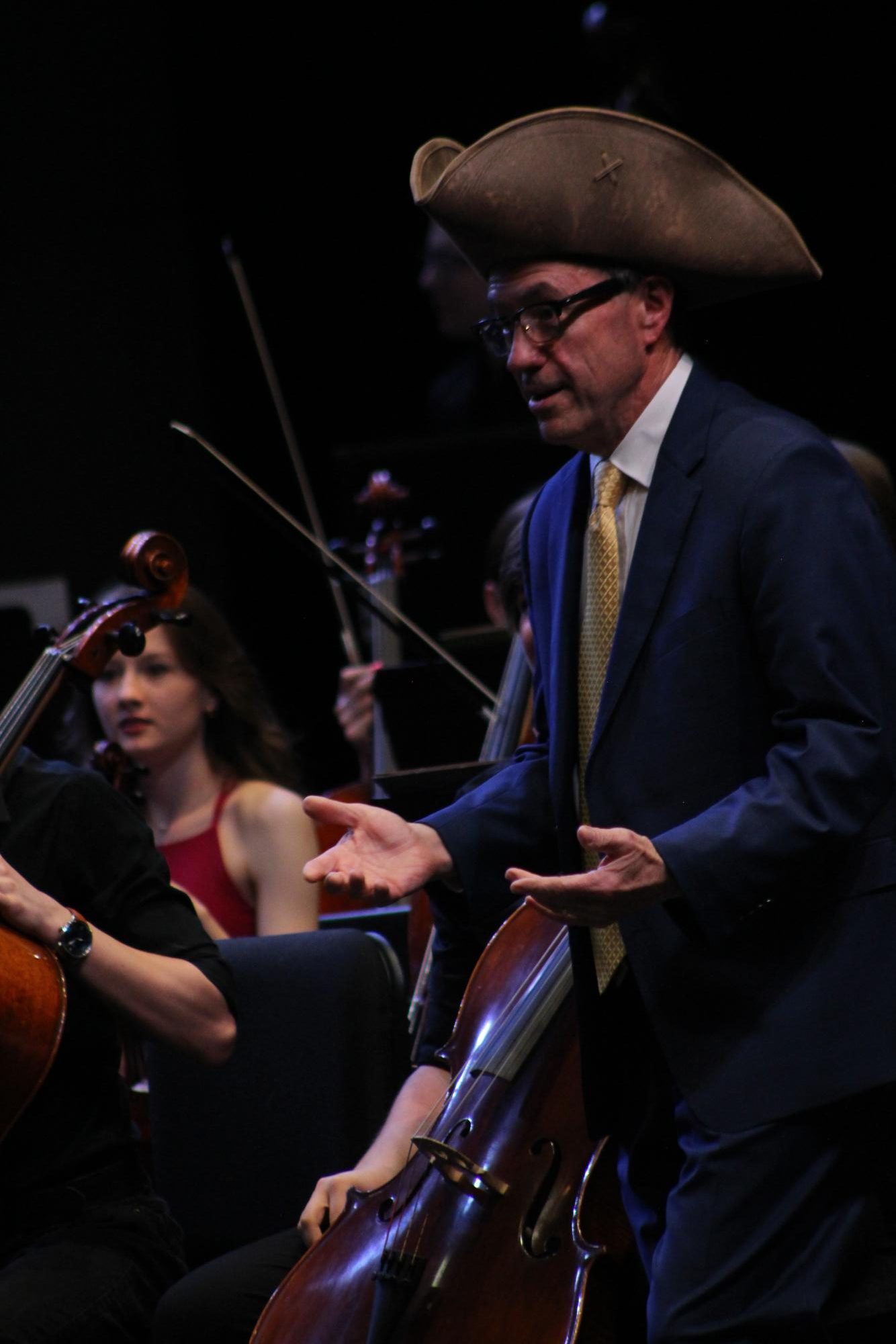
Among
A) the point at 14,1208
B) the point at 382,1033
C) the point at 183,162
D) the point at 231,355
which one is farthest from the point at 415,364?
the point at 14,1208

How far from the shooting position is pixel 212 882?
313 cm

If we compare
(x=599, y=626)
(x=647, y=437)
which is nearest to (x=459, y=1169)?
(x=599, y=626)

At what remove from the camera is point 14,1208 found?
1999 mm

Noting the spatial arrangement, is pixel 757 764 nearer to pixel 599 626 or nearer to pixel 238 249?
pixel 599 626

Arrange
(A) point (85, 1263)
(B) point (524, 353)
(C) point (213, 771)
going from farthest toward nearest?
1. (C) point (213, 771)
2. (A) point (85, 1263)
3. (B) point (524, 353)

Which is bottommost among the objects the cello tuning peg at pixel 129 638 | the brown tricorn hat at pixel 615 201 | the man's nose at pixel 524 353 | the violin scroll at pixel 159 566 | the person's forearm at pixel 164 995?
the person's forearm at pixel 164 995

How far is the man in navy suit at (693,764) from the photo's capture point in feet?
5.05

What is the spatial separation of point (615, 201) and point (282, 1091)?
126 centimetres

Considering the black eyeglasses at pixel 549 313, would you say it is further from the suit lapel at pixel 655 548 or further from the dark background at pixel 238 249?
the dark background at pixel 238 249

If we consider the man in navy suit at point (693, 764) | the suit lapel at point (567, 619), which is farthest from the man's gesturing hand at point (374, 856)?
the suit lapel at point (567, 619)

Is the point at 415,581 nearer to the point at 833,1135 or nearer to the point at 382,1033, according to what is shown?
the point at 382,1033

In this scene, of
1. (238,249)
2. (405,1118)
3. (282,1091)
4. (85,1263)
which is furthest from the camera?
(238,249)

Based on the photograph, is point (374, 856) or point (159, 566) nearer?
point (374, 856)

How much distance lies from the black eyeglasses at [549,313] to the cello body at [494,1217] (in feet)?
2.22
